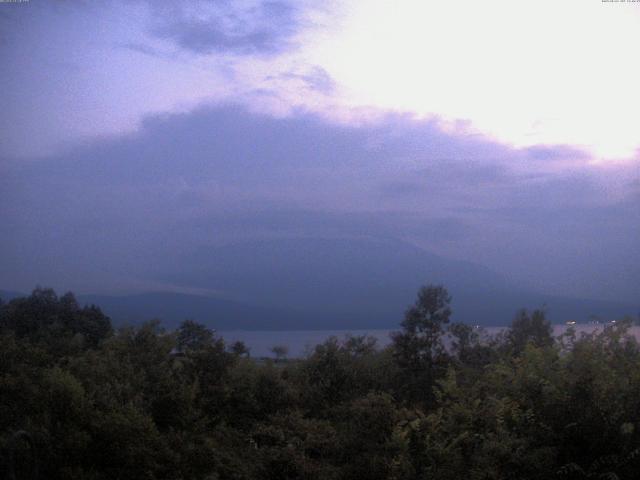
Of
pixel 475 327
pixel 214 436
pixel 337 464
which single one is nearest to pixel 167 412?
pixel 214 436

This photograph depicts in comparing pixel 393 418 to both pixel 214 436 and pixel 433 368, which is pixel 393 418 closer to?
pixel 214 436

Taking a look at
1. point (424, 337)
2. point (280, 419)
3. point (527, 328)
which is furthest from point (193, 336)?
point (527, 328)

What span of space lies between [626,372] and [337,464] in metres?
4.24

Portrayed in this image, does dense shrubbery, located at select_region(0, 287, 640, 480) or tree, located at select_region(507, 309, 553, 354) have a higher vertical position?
tree, located at select_region(507, 309, 553, 354)

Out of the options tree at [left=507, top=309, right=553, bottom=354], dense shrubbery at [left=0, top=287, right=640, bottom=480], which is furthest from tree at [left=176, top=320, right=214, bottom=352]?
tree at [left=507, top=309, right=553, bottom=354]

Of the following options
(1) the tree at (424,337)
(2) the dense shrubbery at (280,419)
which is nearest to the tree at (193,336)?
(2) the dense shrubbery at (280,419)

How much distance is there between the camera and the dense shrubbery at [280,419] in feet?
25.0

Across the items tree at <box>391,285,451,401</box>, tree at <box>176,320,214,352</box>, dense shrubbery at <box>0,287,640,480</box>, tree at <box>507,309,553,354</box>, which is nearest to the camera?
dense shrubbery at <box>0,287,640,480</box>

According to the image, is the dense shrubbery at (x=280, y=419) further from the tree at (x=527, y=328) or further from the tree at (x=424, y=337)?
the tree at (x=527, y=328)

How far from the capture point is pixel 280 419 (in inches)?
446

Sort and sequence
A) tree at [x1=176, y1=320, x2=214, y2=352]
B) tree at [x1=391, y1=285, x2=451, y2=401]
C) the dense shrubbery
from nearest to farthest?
the dense shrubbery < tree at [x1=176, y1=320, x2=214, y2=352] < tree at [x1=391, y1=285, x2=451, y2=401]

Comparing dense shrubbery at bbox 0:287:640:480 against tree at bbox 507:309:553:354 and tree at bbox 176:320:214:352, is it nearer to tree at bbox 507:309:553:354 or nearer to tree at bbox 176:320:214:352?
tree at bbox 176:320:214:352

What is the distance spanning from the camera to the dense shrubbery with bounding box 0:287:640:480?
761cm

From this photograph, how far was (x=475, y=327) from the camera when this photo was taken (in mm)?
16094
